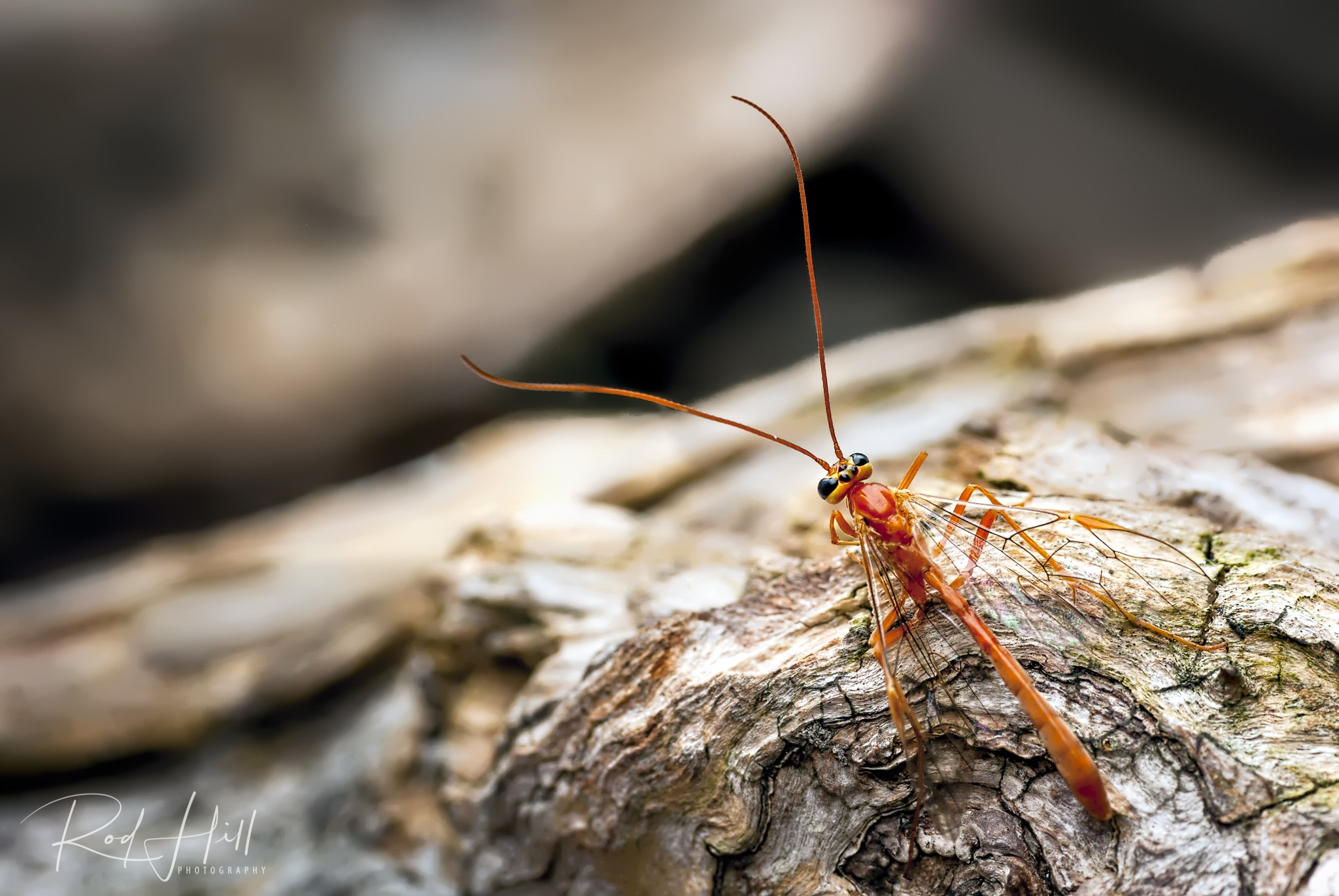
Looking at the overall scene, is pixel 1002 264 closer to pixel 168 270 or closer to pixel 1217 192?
pixel 1217 192

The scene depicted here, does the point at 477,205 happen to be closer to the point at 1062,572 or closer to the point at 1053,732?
the point at 1062,572

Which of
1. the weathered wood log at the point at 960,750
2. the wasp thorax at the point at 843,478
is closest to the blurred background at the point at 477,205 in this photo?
the wasp thorax at the point at 843,478

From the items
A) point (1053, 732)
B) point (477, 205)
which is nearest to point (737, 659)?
point (1053, 732)
